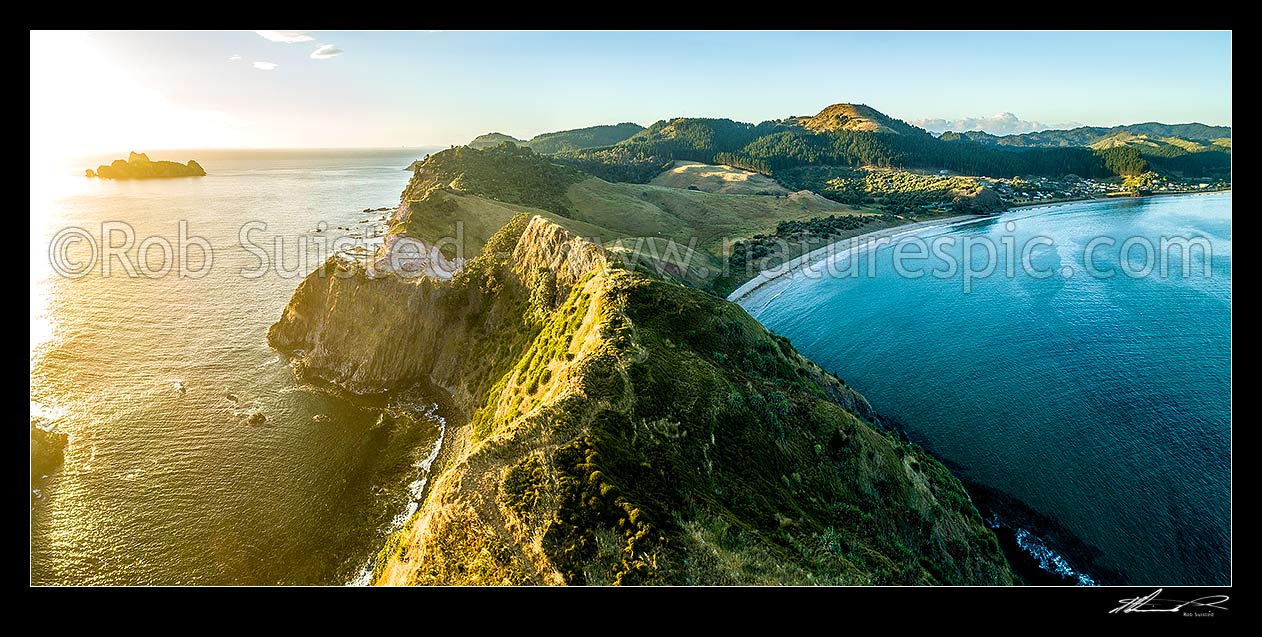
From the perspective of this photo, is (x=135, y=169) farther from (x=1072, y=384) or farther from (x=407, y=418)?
(x=1072, y=384)

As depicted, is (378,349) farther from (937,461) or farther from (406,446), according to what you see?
(937,461)

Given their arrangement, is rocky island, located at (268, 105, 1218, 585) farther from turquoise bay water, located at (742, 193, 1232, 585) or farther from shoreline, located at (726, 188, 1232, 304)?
shoreline, located at (726, 188, 1232, 304)

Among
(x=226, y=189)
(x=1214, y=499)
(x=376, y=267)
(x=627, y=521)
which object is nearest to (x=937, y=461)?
(x=1214, y=499)

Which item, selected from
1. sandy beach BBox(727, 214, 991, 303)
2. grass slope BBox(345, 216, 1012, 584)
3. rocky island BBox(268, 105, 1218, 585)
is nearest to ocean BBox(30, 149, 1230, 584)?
rocky island BBox(268, 105, 1218, 585)
